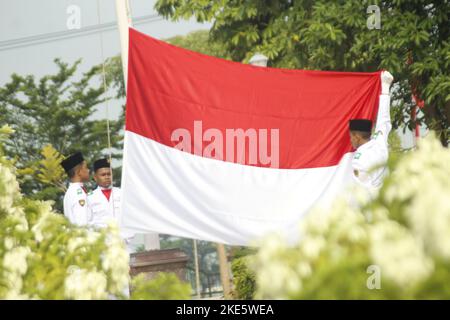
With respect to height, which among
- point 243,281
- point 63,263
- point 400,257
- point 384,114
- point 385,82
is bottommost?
point 400,257

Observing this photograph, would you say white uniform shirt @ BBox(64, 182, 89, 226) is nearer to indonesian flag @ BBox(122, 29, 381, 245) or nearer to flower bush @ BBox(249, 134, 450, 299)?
indonesian flag @ BBox(122, 29, 381, 245)

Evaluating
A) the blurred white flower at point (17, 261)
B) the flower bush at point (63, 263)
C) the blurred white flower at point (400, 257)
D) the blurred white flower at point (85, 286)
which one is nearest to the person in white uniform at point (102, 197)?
the flower bush at point (63, 263)

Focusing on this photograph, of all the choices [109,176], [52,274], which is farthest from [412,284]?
[109,176]

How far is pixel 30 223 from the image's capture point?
5.28 meters

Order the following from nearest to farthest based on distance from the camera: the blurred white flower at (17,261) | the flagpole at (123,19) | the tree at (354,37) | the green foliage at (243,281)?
the blurred white flower at (17,261)
the flagpole at (123,19)
the green foliage at (243,281)
the tree at (354,37)

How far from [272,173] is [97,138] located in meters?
37.2

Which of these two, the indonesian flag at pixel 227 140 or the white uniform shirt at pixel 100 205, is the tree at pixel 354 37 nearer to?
the indonesian flag at pixel 227 140

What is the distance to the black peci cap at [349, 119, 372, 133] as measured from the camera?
28.0ft

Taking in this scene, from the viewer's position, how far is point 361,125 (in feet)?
28.2

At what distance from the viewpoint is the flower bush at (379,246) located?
8.87 ft

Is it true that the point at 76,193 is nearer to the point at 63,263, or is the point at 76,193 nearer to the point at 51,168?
the point at 63,263

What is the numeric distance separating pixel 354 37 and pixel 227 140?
512cm

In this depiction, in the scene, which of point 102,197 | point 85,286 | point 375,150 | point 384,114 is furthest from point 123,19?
point 85,286

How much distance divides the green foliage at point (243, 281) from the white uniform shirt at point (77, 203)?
8.22 feet
